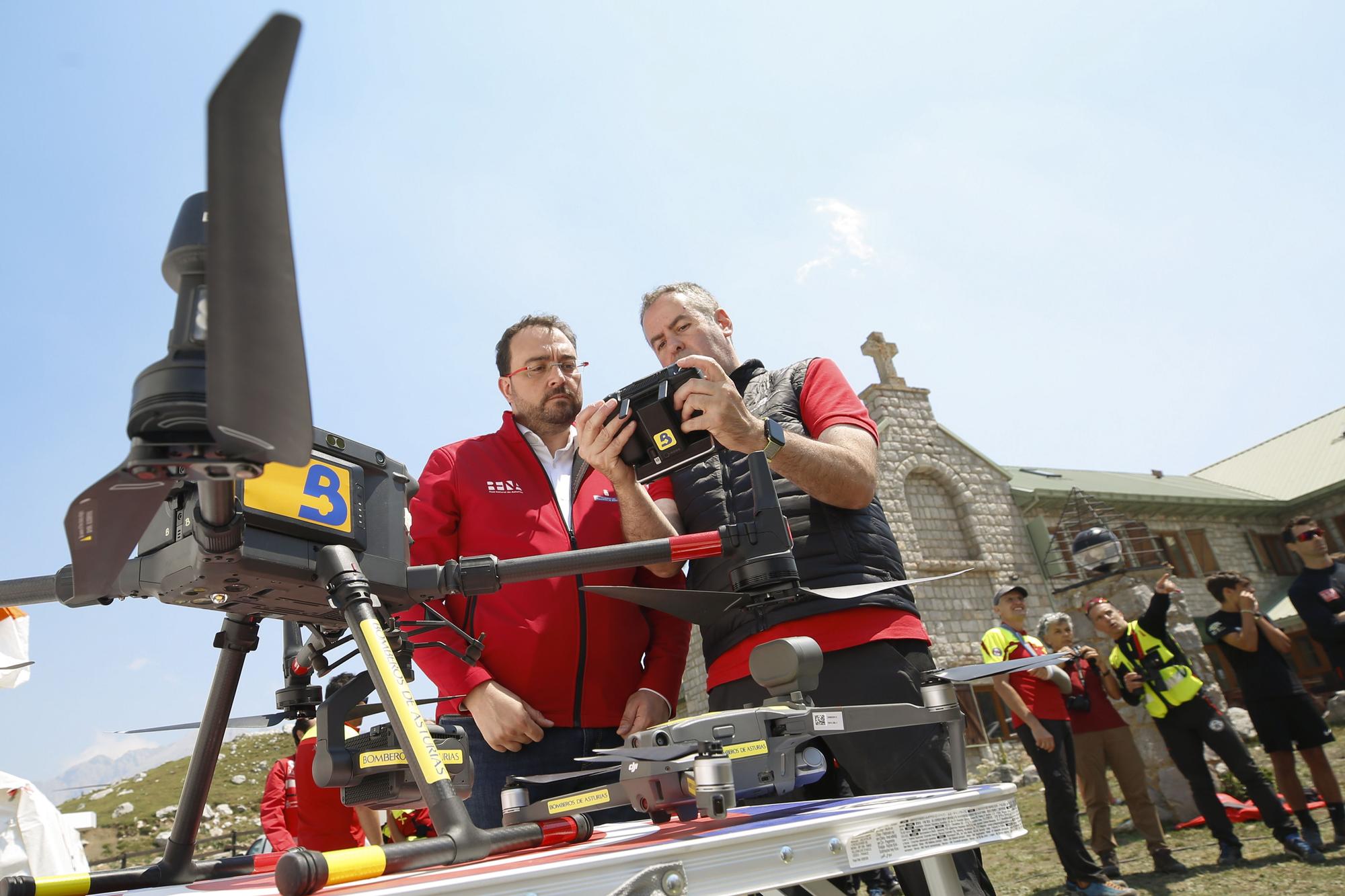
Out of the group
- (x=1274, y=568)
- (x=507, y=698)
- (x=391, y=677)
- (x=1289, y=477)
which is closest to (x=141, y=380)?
(x=391, y=677)

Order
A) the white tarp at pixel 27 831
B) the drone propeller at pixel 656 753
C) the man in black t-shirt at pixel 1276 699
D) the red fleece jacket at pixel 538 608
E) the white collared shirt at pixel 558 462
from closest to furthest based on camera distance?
the drone propeller at pixel 656 753 < the red fleece jacket at pixel 538 608 < the white collared shirt at pixel 558 462 < the white tarp at pixel 27 831 < the man in black t-shirt at pixel 1276 699

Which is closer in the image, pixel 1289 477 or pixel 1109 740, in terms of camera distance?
pixel 1109 740

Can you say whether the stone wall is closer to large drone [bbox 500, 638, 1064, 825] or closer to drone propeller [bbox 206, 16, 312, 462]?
large drone [bbox 500, 638, 1064, 825]

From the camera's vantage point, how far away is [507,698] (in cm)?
215

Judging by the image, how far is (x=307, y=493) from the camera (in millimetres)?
1092

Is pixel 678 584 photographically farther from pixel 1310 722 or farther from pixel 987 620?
pixel 987 620

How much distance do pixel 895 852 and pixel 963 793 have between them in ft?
0.59

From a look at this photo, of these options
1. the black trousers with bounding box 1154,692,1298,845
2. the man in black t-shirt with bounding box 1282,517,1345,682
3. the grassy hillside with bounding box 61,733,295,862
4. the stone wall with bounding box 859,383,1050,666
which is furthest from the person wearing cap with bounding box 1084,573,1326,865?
the grassy hillside with bounding box 61,733,295,862

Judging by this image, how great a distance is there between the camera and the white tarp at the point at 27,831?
3814mm

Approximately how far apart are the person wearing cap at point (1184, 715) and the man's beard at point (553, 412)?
5046 mm

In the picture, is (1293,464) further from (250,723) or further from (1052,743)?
(250,723)

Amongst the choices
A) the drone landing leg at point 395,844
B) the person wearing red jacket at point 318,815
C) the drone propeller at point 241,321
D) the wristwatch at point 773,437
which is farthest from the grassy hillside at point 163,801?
the drone propeller at point 241,321

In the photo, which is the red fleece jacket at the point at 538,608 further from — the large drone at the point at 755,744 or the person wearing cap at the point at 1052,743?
the person wearing cap at the point at 1052,743

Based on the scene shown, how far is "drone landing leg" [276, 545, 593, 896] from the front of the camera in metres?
0.80
